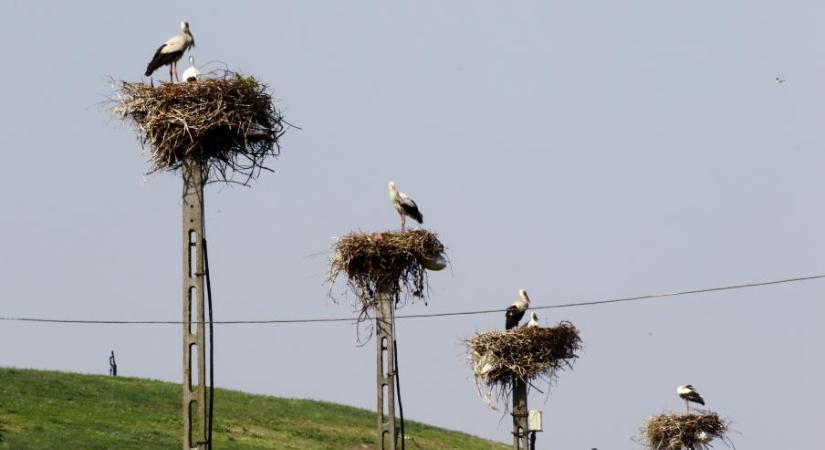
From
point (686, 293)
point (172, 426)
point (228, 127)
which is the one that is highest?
point (228, 127)

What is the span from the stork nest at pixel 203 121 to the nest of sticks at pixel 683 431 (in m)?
16.0

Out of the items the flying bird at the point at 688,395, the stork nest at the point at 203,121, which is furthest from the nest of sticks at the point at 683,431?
the stork nest at the point at 203,121

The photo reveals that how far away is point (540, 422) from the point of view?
26.2m

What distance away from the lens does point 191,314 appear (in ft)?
58.0

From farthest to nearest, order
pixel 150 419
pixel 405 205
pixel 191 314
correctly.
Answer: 1. pixel 150 419
2. pixel 405 205
3. pixel 191 314

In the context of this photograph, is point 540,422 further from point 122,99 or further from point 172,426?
point 172,426

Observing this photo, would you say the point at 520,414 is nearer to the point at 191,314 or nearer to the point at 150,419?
the point at 191,314

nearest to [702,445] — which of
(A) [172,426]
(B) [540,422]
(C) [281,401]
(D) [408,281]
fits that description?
(B) [540,422]

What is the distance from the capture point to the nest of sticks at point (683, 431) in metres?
33.0

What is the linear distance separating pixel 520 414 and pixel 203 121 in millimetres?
9508

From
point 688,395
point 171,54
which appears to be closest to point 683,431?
point 688,395

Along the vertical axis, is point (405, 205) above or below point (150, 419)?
above

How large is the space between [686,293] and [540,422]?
339cm

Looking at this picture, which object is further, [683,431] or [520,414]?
[683,431]
